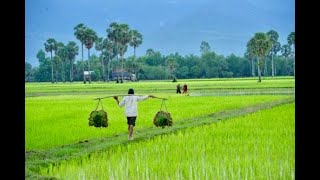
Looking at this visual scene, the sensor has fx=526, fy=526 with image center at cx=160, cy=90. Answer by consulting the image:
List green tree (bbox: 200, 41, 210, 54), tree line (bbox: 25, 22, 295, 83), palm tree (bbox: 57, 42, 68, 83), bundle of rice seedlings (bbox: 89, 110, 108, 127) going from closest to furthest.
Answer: bundle of rice seedlings (bbox: 89, 110, 108, 127) → tree line (bbox: 25, 22, 295, 83) → palm tree (bbox: 57, 42, 68, 83) → green tree (bbox: 200, 41, 210, 54)

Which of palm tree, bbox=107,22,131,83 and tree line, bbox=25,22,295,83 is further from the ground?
palm tree, bbox=107,22,131,83

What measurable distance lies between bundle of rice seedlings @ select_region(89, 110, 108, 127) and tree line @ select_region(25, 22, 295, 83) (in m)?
1.50

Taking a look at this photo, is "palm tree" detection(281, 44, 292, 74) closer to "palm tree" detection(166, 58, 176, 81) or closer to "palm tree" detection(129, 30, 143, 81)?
"palm tree" detection(166, 58, 176, 81)

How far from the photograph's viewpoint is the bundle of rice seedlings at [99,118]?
611 centimetres

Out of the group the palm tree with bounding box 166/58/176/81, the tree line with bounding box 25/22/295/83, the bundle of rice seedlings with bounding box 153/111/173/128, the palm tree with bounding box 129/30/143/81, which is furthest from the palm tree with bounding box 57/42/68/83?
the bundle of rice seedlings with bounding box 153/111/173/128

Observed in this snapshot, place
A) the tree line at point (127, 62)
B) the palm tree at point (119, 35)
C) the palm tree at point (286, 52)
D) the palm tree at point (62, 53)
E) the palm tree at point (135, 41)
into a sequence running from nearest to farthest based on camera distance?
1. the palm tree at point (135, 41)
2. the tree line at point (127, 62)
3. the palm tree at point (62, 53)
4. the palm tree at point (119, 35)
5. the palm tree at point (286, 52)

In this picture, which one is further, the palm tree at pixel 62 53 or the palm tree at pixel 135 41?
the palm tree at pixel 62 53

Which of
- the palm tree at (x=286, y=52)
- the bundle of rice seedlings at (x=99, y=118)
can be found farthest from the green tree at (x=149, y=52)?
the bundle of rice seedlings at (x=99, y=118)

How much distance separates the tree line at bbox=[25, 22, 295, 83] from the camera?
27.2 ft

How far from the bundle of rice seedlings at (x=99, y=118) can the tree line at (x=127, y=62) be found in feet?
4.91

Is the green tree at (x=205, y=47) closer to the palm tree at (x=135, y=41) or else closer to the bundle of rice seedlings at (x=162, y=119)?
the palm tree at (x=135, y=41)
